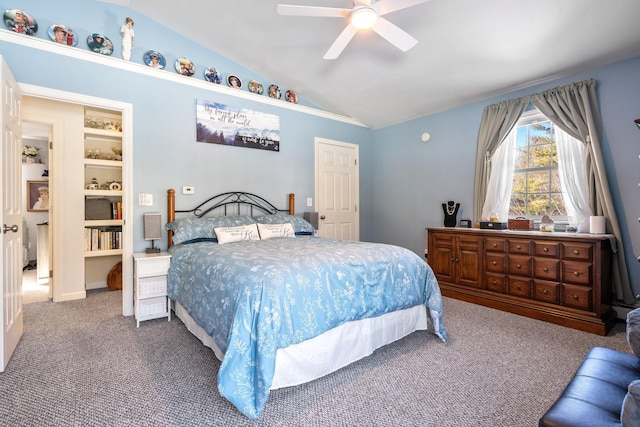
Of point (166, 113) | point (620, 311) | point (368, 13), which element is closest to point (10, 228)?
point (166, 113)

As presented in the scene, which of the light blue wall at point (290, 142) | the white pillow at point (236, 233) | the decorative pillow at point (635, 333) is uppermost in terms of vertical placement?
the light blue wall at point (290, 142)

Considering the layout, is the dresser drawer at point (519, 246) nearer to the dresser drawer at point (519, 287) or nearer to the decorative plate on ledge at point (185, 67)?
the dresser drawer at point (519, 287)

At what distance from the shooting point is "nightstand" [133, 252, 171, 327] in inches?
120

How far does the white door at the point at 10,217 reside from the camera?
2.22 metres

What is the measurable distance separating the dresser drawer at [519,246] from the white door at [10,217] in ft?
14.9

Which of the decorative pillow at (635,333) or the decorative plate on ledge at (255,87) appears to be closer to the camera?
the decorative pillow at (635,333)

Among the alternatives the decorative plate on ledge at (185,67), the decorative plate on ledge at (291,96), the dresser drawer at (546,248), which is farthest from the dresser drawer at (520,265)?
the decorative plate on ledge at (185,67)

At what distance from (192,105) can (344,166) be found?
2610 mm

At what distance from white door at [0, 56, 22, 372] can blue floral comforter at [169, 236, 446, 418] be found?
1.17 meters

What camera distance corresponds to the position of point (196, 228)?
11.3ft

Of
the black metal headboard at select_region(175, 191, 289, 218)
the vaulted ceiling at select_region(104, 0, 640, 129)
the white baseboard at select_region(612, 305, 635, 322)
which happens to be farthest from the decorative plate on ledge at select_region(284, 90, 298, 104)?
the white baseboard at select_region(612, 305, 635, 322)

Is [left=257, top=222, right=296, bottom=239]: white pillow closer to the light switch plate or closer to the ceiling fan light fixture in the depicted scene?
the light switch plate

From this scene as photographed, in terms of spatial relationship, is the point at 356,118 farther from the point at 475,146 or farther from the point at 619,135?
the point at 619,135

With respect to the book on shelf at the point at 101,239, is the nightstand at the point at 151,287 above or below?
below
